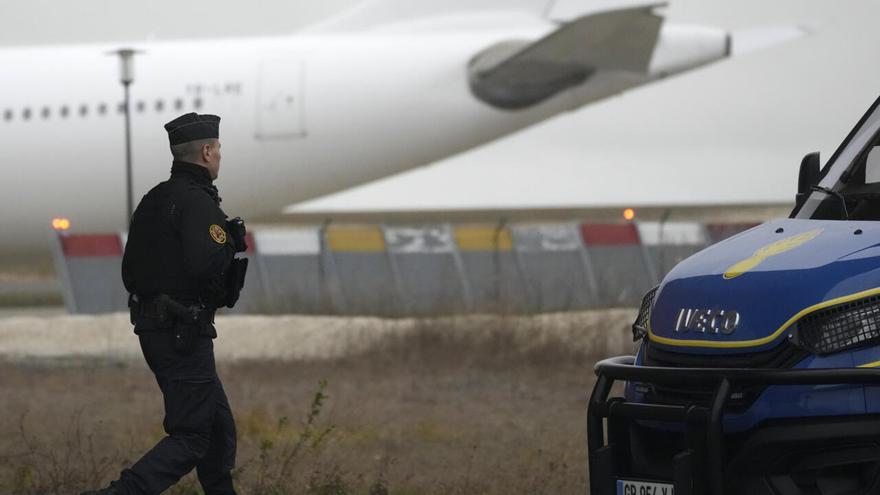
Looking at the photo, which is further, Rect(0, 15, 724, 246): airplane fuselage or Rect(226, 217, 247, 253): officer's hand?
Rect(0, 15, 724, 246): airplane fuselage

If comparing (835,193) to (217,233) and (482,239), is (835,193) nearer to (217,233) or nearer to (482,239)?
(217,233)

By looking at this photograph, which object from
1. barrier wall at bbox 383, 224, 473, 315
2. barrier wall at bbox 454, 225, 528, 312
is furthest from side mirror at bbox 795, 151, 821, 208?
barrier wall at bbox 383, 224, 473, 315

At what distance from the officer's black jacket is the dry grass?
1.42 m

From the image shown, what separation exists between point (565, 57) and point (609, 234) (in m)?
2.62

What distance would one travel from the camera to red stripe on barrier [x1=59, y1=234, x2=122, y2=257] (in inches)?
858

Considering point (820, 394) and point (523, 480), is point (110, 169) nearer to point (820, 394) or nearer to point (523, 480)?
point (523, 480)

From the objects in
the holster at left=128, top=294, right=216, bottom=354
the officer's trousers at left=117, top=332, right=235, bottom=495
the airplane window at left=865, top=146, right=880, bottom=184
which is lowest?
the officer's trousers at left=117, top=332, right=235, bottom=495

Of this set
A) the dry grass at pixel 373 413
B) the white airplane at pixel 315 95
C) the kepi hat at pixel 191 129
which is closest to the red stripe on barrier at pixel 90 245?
the white airplane at pixel 315 95

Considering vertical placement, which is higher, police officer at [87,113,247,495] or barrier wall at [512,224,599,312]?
police officer at [87,113,247,495]

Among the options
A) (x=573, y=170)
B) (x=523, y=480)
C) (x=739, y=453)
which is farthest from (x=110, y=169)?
(x=573, y=170)

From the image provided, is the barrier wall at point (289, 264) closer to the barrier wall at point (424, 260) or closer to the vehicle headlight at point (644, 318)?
the barrier wall at point (424, 260)

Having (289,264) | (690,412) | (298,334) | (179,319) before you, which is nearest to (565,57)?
(289,264)

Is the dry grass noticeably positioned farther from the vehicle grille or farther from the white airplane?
the white airplane

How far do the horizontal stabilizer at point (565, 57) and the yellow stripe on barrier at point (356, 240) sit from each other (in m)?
3.39
